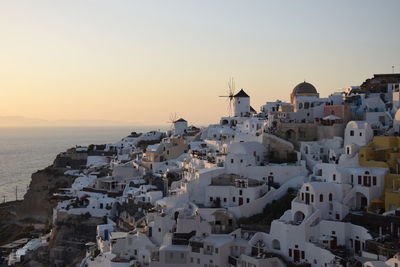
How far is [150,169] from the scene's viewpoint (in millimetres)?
45125

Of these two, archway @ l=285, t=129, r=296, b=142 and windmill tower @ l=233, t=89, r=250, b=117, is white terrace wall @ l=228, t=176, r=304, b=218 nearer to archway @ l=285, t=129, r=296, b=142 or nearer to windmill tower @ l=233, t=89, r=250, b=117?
archway @ l=285, t=129, r=296, b=142

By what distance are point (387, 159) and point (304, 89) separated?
15.7 m

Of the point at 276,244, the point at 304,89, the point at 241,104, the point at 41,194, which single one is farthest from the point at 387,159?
the point at 41,194

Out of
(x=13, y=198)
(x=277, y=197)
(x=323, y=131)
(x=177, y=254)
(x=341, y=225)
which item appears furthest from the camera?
(x=13, y=198)

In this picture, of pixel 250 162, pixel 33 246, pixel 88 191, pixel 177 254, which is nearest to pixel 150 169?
pixel 88 191

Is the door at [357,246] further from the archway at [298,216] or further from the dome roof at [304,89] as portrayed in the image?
the dome roof at [304,89]

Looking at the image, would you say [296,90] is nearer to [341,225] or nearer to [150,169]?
[150,169]

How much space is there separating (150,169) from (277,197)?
15761mm

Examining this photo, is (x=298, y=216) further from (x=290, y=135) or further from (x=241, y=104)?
(x=241, y=104)

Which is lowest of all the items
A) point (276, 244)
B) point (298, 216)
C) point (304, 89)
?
point (276, 244)

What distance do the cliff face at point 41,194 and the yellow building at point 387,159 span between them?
31.0m

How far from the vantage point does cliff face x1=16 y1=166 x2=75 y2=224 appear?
53688 mm

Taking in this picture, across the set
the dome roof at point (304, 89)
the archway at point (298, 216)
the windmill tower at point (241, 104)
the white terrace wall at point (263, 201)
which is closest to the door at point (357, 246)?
the archway at point (298, 216)

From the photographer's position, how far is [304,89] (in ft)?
147
